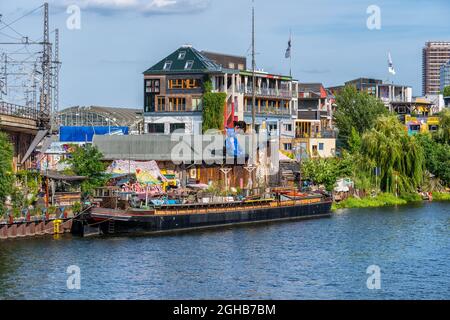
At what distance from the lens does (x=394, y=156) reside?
400ft

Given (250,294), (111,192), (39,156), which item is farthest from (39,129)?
(250,294)

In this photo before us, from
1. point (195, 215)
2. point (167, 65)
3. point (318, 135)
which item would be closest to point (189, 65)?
Result: point (167, 65)

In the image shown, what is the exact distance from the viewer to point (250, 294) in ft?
189

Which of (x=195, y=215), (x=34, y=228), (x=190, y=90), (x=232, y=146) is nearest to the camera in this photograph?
(x=34, y=228)

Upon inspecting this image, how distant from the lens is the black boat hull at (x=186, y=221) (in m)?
83.6

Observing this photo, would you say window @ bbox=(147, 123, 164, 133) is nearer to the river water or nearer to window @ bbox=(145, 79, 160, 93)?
window @ bbox=(145, 79, 160, 93)

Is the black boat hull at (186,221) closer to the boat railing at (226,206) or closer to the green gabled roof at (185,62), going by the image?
the boat railing at (226,206)

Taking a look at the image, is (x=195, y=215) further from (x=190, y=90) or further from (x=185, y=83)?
(x=185, y=83)

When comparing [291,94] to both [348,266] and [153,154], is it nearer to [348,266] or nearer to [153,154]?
[153,154]

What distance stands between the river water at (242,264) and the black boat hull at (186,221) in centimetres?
236

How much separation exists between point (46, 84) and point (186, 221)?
2722 centimetres

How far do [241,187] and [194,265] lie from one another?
4669cm

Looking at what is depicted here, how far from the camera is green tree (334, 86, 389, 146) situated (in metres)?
153

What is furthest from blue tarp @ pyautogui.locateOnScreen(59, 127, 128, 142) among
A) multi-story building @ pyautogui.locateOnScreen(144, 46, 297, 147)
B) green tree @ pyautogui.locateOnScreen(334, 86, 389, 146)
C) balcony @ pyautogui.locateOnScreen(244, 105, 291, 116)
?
green tree @ pyautogui.locateOnScreen(334, 86, 389, 146)
